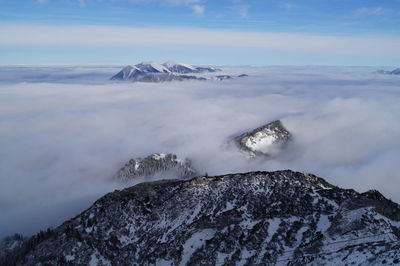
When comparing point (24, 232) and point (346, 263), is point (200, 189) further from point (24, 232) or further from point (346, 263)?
point (24, 232)

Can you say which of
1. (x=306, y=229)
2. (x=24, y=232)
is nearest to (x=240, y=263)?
(x=306, y=229)

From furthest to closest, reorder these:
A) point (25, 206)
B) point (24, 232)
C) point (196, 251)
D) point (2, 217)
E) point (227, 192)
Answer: point (25, 206) → point (2, 217) → point (24, 232) → point (227, 192) → point (196, 251)

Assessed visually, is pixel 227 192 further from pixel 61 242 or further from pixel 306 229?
pixel 61 242

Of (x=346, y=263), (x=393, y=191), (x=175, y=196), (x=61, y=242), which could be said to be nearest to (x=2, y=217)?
(x=61, y=242)

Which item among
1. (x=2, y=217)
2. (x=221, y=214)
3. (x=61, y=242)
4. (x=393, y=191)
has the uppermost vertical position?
(x=221, y=214)

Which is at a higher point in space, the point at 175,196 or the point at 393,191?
the point at 175,196

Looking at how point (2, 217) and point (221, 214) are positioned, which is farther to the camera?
point (2, 217)

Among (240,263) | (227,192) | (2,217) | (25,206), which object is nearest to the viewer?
(240,263)
